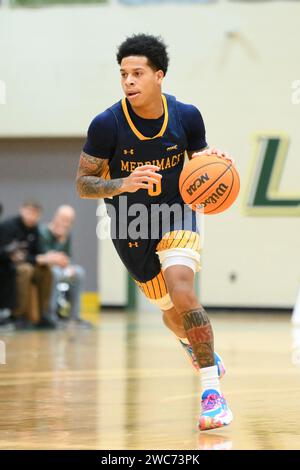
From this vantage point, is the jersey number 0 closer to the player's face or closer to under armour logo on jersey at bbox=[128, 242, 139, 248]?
under armour logo on jersey at bbox=[128, 242, 139, 248]

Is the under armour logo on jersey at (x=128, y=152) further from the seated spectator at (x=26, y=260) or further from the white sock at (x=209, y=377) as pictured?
the seated spectator at (x=26, y=260)

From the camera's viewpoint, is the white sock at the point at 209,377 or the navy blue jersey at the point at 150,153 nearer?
the white sock at the point at 209,377

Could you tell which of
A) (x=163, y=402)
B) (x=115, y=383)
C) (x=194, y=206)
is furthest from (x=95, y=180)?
(x=115, y=383)

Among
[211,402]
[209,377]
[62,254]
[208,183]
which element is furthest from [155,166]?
[62,254]

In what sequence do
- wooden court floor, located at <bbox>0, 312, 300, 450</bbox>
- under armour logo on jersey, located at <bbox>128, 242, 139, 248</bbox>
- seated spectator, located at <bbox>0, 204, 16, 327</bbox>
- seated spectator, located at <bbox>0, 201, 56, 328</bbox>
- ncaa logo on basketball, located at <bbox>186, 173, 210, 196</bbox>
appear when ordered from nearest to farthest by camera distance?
wooden court floor, located at <bbox>0, 312, 300, 450</bbox>
ncaa logo on basketball, located at <bbox>186, 173, 210, 196</bbox>
under armour logo on jersey, located at <bbox>128, 242, 139, 248</bbox>
seated spectator, located at <bbox>0, 201, 56, 328</bbox>
seated spectator, located at <bbox>0, 204, 16, 327</bbox>

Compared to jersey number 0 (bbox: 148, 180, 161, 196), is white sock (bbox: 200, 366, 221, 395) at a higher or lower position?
lower

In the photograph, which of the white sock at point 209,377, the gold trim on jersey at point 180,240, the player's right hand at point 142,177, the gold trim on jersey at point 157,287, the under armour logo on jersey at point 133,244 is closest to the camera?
the player's right hand at point 142,177

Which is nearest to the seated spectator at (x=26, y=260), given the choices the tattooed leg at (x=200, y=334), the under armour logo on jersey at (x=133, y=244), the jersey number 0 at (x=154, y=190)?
the under armour logo on jersey at (x=133, y=244)

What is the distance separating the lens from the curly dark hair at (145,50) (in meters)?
5.01

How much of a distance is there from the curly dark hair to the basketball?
0.59m

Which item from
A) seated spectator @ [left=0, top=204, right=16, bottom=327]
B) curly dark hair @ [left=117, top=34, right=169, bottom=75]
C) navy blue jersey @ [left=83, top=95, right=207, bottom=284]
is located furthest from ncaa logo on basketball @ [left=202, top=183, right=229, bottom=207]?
seated spectator @ [left=0, top=204, right=16, bottom=327]

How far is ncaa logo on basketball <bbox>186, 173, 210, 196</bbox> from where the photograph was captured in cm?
486

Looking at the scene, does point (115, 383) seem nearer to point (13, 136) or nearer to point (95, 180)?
point (95, 180)
